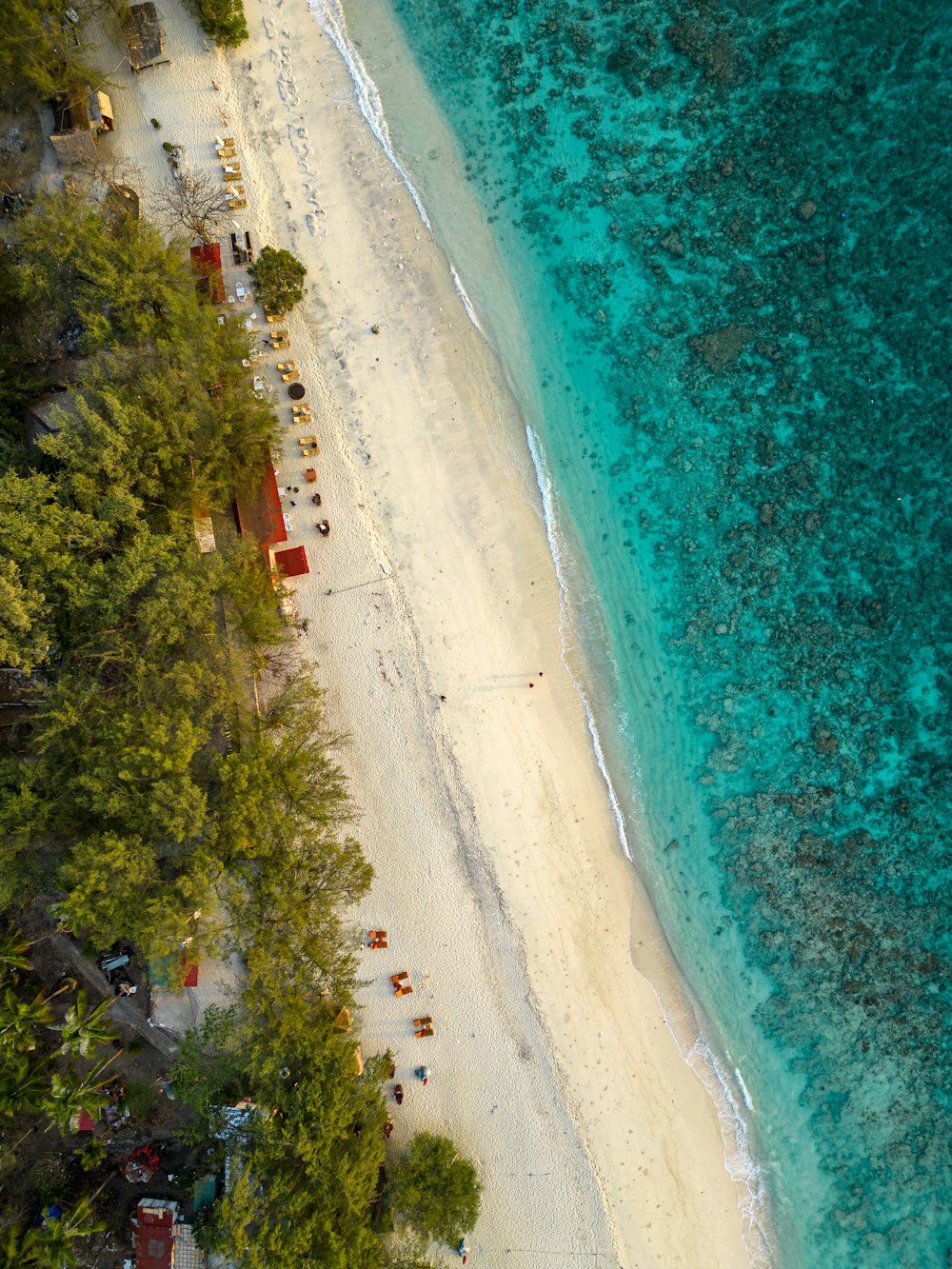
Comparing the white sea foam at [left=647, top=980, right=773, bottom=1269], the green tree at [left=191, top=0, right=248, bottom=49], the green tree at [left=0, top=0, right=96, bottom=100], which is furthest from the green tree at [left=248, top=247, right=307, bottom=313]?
the white sea foam at [left=647, top=980, right=773, bottom=1269]

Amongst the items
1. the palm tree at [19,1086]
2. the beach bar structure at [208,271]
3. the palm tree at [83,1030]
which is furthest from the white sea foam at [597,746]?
the palm tree at [19,1086]

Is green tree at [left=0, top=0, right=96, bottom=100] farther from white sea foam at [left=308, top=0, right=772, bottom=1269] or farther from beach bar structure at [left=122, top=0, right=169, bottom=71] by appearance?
white sea foam at [left=308, top=0, right=772, bottom=1269]

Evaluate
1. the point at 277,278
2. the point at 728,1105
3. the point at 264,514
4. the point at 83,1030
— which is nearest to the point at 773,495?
the point at 264,514

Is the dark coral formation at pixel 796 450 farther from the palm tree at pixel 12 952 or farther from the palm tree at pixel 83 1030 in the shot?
the palm tree at pixel 12 952

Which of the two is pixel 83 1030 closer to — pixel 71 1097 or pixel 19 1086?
pixel 71 1097

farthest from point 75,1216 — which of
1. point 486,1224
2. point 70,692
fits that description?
point 70,692

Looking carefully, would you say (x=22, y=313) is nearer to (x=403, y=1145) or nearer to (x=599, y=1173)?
(x=403, y=1145)
